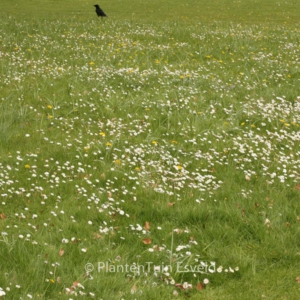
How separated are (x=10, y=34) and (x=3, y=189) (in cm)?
1187

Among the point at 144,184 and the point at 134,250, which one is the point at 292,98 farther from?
the point at 134,250

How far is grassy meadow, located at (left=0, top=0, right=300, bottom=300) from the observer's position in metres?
4.59

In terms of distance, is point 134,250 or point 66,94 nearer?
point 134,250

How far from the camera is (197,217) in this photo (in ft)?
18.8

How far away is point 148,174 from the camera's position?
22.4ft

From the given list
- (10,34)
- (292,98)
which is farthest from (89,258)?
(10,34)

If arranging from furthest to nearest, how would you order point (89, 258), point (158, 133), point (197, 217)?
1. point (158, 133)
2. point (197, 217)
3. point (89, 258)

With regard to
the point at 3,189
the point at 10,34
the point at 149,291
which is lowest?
the point at 149,291

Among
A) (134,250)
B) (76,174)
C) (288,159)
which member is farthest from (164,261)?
(288,159)

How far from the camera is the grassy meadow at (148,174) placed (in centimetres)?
459

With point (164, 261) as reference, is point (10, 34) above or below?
above

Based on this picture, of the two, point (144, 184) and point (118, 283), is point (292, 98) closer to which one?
point (144, 184)

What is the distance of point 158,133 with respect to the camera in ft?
27.4

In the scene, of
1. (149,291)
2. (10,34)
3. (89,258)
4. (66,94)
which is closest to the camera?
(149,291)
